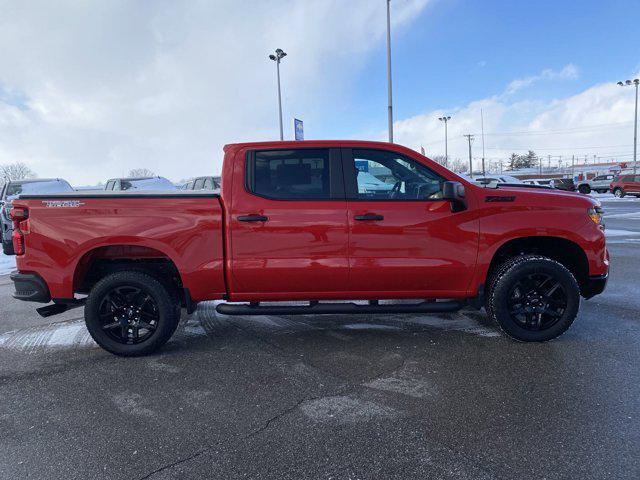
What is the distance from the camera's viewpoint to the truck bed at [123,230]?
3.87 metres

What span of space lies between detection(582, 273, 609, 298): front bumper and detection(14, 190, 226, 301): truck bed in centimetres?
342

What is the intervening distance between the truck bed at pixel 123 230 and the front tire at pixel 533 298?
253cm

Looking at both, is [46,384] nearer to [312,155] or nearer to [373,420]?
[373,420]

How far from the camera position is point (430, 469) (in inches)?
93.2

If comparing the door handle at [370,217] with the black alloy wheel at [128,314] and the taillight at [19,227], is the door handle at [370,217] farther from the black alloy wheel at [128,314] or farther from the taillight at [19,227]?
the taillight at [19,227]

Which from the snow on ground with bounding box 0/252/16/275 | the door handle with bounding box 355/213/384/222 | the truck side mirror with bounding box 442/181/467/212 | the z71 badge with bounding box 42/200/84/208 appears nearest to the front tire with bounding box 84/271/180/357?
the z71 badge with bounding box 42/200/84/208

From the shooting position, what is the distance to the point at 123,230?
3.86 metres

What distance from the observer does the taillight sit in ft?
12.8

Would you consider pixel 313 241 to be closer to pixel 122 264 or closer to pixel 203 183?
pixel 122 264

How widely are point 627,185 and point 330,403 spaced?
34689mm

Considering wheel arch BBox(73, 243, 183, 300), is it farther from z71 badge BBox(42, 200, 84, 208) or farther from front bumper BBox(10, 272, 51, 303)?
z71 badge BBox(42, 200, 84, 208)

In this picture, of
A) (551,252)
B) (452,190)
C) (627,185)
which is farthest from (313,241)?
(627,185)

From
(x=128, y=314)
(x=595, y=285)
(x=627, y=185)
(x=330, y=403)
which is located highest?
(x=627, y=185)

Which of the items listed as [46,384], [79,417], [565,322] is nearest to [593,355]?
[565,322]
